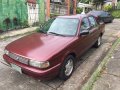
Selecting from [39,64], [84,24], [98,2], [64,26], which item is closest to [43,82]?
[39,64]

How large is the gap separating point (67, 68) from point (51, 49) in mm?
791

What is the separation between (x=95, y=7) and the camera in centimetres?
3155

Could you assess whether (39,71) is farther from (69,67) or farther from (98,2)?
(98,2)

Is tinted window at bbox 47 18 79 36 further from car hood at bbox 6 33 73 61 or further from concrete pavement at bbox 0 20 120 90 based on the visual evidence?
concrete pavement at bbox 0 20 120 90

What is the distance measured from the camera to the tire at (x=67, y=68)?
14.1 feet

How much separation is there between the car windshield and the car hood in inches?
11.2

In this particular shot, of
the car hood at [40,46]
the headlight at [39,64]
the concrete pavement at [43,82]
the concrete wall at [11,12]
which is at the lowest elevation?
the concrete pavement at [43,82]

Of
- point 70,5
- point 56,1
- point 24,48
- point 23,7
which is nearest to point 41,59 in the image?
point 24,48

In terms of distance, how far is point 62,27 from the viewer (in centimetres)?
531

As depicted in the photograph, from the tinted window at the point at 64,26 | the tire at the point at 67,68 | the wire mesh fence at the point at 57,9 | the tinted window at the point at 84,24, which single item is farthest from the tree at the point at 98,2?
the tire at the point at 67,68

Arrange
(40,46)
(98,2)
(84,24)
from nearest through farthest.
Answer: (40,46), (84,24), (98,2)

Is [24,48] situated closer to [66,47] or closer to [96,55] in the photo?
[66,47]

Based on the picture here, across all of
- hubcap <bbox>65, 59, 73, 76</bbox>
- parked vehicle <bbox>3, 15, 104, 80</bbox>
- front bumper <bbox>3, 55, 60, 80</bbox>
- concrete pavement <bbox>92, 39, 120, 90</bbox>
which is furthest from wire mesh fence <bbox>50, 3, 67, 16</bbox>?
front bumper <bbox>3, 55, 60, 80</bbox>

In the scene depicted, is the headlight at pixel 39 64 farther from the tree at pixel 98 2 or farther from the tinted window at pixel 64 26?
the tree at pixel 98 2
